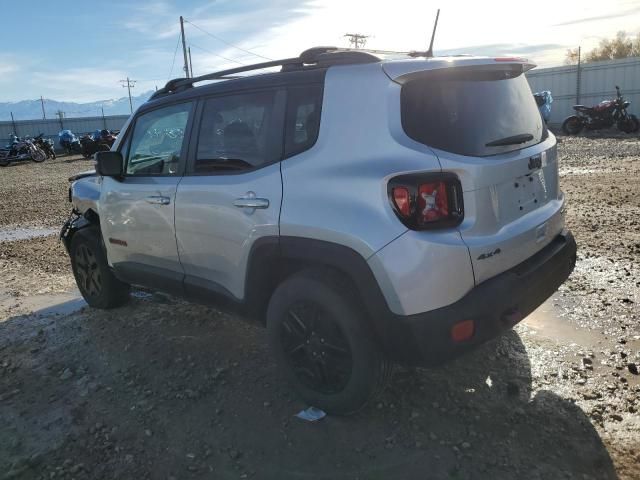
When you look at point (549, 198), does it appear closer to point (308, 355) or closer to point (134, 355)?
point (308, 355)

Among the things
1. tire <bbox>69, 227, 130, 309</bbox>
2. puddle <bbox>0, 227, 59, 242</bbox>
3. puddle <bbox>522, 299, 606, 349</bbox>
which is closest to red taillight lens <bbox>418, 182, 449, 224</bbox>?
puddle <bbox>522, 299, 606, 349</bbox>

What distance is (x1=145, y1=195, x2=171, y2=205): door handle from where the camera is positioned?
3752 millimetres

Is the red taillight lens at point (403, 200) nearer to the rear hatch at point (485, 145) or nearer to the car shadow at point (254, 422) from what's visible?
the rear hatch at point (485, 145)

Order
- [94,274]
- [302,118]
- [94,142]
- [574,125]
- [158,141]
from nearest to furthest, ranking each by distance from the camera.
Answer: [302,118], [158,141], [94,274], [574,125], [94,142]

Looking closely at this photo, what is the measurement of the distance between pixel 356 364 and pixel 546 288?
1156 mm

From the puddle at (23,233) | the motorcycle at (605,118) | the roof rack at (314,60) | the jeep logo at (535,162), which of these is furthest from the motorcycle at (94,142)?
the jeep logo at (535,162)

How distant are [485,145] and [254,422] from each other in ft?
6.59

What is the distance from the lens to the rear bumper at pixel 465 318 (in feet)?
8.20

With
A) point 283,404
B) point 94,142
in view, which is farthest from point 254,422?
point 94,142

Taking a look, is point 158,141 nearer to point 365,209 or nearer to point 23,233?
point 365,209

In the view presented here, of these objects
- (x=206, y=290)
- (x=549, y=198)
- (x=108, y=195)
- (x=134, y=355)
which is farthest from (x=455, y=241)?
(x=108, y=195)

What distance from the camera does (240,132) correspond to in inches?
133

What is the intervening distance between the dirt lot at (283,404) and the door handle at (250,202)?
47.2 inches

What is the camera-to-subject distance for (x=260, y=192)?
307 cm
